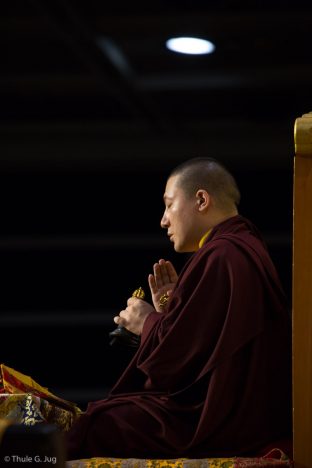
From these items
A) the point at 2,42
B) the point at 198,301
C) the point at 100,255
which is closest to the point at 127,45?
the point at 2,42

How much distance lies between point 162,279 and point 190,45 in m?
3.51

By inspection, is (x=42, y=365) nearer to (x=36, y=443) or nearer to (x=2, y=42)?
(x=2, y=42)

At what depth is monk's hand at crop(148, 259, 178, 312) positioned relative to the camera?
325 centimetres

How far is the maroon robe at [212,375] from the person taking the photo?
2758 millimetres

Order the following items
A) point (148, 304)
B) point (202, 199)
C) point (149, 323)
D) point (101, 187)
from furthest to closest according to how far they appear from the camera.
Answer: point (101, 187) < point (202, 199) < point (148, 304) < point (149, 323)

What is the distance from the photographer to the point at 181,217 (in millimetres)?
3211

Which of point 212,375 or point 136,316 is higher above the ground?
point 136,316

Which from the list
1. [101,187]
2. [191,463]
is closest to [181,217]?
[191,463]

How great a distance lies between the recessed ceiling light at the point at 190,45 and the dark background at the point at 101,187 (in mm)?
552

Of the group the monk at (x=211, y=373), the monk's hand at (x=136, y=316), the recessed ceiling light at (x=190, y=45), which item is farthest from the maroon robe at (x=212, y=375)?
the recessed ceiling light at (x=190, y=45)

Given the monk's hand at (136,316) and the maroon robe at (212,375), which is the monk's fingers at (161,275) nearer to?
the monk's hand at (136,316)

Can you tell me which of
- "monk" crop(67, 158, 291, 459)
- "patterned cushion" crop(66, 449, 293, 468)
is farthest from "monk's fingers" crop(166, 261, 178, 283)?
"patterned cushion" crop(66, 449, 293, 468)

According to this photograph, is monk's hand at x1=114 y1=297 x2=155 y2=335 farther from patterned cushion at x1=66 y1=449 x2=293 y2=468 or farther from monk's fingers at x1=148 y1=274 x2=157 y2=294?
patterned cushion at x1=66 y1=449 x2=293 y2=468

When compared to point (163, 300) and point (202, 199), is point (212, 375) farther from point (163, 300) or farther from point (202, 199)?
point (202, 199)
